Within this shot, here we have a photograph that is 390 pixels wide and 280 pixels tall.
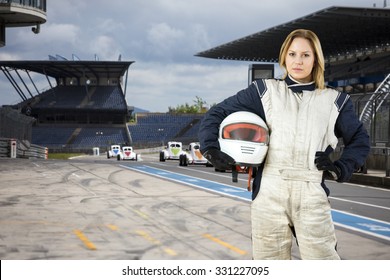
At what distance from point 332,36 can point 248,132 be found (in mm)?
50712

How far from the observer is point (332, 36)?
2076 inches

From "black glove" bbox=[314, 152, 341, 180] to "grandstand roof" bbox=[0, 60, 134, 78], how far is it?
76.6m

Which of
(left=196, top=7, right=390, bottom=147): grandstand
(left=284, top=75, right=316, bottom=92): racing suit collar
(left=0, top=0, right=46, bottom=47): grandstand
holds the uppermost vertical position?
(left=196, top=7, right=390, bottom=147): grandstand

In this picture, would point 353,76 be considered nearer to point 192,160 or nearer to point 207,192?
point 192,160

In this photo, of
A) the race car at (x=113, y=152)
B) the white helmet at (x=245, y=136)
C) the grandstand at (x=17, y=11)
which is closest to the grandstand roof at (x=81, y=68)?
the race car at (x=113, y=152)

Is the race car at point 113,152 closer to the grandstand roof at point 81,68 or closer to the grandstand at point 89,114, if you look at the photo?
the grandstand at point 89,114

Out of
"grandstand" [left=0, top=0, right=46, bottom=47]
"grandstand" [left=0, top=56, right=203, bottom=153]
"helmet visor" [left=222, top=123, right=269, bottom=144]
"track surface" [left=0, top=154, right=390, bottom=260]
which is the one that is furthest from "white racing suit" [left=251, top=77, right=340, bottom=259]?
"grandstand" [left=0, top=56, right=203, bottom=153]

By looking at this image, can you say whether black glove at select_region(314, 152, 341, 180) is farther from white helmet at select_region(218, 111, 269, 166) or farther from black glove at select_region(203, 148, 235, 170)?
black glove at select_region(203, 148, 235, 170)

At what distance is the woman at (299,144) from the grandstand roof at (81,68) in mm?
76406

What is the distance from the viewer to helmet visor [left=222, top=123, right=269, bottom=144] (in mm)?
3857

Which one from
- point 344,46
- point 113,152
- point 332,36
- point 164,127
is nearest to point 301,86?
point 113,152
